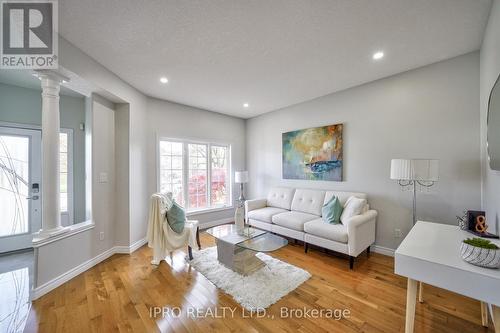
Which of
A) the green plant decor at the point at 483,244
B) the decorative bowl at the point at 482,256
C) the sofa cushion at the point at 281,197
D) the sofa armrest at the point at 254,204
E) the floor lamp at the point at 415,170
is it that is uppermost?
the floor lamp at the point at 415,170

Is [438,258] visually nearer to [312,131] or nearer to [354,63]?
[354,63]

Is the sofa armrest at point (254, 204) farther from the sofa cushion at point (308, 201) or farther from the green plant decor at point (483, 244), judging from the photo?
the green plant decor at point (483, 244)

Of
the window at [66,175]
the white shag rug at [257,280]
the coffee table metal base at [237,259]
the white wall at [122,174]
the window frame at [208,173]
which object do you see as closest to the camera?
the white shag rug at [257,280]

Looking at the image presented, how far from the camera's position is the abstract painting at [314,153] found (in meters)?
3.51

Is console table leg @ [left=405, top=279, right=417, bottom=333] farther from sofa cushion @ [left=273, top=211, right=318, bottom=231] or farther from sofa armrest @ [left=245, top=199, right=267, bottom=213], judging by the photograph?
sofa armrest @ [left=245, top=199, right=267, bottom=213]

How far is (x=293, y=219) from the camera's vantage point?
326 centimetres

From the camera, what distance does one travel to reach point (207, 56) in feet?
7.77

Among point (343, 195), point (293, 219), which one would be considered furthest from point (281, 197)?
point (343, 195)

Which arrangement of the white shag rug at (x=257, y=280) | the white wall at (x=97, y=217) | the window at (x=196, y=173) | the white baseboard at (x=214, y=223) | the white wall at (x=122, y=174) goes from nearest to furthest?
1. the white shag rug at (x=257, y=280)
2. the white wall at (x=97, y=217)
3. the white wall at (x=122, y=174)
4. the window at (x=196, y=173)
5. the white baseboard at (x=214, y=223)

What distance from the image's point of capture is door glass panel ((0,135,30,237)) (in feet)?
9.75

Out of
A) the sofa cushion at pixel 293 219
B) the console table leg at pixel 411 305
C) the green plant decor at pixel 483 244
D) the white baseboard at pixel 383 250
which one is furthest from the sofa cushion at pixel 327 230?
the green plant decor at pixel 483 244

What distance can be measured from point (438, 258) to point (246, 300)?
5.24ft

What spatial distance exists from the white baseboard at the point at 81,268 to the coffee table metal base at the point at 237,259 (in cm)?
156

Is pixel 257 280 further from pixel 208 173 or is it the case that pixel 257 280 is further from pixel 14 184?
pixel 14 184
